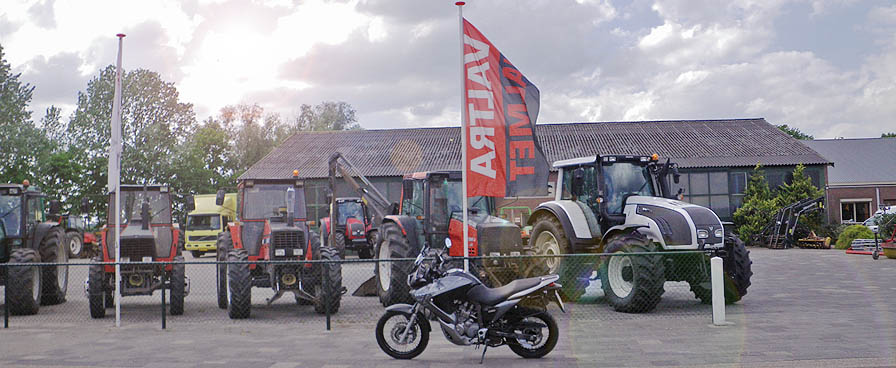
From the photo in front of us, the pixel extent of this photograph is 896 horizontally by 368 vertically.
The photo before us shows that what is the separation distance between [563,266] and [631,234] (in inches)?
46.4

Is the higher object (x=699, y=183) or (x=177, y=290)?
(x=699, y=183)

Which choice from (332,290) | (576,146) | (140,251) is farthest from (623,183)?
(576,146)

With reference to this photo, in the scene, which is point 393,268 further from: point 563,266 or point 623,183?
point 623,183

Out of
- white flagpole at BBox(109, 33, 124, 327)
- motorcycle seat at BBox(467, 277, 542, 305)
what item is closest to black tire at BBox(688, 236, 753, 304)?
motorcycle seat at BBox(467, 277, 542, 305)

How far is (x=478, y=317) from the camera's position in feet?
25.3

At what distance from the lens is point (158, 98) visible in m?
50.3

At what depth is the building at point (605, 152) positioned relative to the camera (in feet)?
119

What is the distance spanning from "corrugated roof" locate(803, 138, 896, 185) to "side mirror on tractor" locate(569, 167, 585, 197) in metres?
38.5

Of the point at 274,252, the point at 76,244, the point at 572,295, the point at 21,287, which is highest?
the point at 274,252

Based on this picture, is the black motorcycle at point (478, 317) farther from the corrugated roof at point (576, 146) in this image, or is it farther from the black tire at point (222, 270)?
the corrugated roof at point (576, 146)

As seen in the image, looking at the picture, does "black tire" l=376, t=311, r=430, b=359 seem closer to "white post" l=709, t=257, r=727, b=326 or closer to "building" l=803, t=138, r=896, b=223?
"white post" l=709, t=257, r=727, b=326

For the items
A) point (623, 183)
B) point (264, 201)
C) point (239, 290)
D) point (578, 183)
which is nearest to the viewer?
point (239, 290)

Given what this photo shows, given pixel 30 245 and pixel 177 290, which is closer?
pixel 177 290

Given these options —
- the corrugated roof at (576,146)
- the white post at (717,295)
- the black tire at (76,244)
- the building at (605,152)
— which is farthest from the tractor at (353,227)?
the white post at (717,295)
